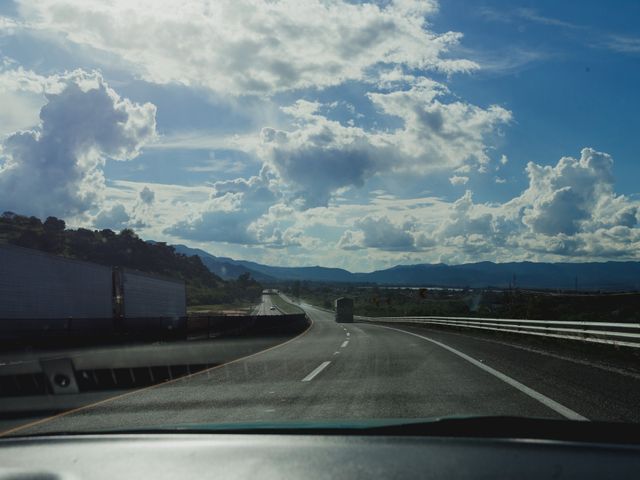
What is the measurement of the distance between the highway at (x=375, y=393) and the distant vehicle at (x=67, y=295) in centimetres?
898

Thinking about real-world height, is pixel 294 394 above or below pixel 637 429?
below

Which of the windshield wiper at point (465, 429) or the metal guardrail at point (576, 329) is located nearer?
the windshield wiper at point (465, 429)

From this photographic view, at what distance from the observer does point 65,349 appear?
20047 millimetres

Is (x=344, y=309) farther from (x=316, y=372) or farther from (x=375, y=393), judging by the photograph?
(x=375, y=393)

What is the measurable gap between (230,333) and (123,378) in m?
20.2

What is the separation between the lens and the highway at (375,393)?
24.0 feet

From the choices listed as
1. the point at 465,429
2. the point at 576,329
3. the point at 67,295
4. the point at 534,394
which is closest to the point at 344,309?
the point at 67,295

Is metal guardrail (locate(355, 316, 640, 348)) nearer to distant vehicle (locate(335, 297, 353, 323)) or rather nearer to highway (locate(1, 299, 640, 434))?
highway (locate(1, 299, 640, 434))

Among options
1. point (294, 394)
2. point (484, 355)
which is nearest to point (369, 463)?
point (294, 394)

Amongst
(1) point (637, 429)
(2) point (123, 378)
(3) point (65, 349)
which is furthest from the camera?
(3) point (65, 349)

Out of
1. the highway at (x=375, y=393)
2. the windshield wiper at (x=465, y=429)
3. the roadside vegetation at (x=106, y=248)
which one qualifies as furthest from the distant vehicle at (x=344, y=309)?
the windshield wiper at (x=465, y=429)

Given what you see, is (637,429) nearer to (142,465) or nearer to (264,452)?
(264,452)

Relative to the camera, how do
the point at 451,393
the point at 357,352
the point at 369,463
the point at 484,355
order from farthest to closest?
the point at 357,352
the point at 484,355
the point at 451,393
the point at 369,463

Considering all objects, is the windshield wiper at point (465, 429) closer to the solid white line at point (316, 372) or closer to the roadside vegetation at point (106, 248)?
the solid white line at point (316, 372)
